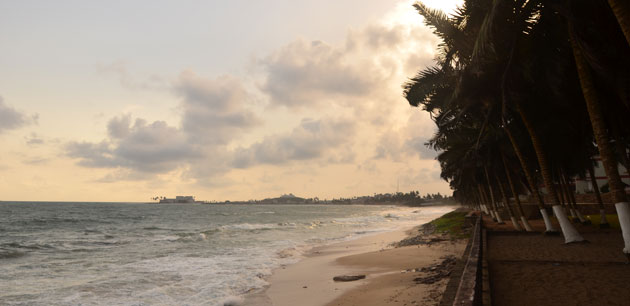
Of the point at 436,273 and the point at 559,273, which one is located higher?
the point at 559,273

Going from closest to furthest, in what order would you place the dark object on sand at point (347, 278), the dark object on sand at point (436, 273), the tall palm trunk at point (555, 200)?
1. the dark object on sand at point (436, 273)
2. the dark object on sand at point (347, 278)
3. the tall palm trunk at point (555, 200)

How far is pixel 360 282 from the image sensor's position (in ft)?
42.1

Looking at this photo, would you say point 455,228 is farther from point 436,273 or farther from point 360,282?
point 436,273

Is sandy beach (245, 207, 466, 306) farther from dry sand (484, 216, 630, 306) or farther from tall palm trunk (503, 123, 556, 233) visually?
tall palm trunk (503, 123, 556, 233)

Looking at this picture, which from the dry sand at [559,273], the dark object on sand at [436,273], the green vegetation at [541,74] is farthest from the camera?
the dark object on sand at [436,273]

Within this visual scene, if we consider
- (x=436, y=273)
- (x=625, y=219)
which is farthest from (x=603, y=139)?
(x=436, y=273)

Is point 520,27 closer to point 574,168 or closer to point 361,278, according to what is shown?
point 361,278

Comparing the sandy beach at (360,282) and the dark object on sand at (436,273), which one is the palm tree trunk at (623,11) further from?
the dark object on sand at (436,273)

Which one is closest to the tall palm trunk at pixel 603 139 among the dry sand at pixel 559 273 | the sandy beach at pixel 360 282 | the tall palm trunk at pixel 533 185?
the dry sand at pixel 559 273

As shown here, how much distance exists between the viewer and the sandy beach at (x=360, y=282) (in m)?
9.98

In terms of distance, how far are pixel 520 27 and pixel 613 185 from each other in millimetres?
5196

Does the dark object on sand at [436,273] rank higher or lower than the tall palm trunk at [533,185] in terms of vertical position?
lower

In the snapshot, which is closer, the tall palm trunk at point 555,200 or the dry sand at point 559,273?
the dry sand at point 559,273

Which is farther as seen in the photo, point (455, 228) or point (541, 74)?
point (455, 228)
